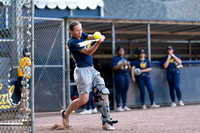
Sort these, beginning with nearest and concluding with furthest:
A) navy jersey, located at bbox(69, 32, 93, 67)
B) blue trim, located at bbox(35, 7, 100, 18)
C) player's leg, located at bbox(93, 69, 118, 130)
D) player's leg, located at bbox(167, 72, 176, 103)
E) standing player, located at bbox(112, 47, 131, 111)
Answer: player's leg, located at bbox(93, 69, 118, 130) < navy jersey, located at bbox(69, 32, 93, 67) < standing player, located at bbox(112, 47, 131, 111) < player's leg, located at bbox(167, 72, 176, 103) < blue trim, located at bbox(35, 7, 100, 18)

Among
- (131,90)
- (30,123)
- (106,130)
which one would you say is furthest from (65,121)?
(131,90)

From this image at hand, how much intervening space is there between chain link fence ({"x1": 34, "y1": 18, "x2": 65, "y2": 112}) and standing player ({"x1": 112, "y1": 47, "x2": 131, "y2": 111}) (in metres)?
1.77

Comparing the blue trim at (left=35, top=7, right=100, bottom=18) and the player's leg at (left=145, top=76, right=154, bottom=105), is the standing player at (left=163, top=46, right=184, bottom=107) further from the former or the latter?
the blue trim at (left=35, top=7, right=100, bottom=18)

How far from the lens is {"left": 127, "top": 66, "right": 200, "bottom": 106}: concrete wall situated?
13852 millimetres

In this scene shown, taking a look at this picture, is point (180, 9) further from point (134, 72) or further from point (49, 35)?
point (49, 35)

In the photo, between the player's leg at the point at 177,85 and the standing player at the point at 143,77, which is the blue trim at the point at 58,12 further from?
the player's leg at the point at 177,85

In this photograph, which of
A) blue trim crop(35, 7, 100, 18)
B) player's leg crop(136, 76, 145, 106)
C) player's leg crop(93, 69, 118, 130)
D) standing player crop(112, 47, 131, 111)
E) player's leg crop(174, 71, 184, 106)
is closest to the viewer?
player's leg crop(93, 69, 118, 130)

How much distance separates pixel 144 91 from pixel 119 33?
13.7 ft

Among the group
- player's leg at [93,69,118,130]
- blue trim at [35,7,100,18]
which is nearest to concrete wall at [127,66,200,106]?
blue trim at [35,7,100,18]

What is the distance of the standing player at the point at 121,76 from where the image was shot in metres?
13.0

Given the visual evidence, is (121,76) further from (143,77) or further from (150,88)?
(150,88)

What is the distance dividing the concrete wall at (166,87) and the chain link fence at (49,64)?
2608 mm

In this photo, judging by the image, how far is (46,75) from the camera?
12555mm

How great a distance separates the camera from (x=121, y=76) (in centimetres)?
1304
